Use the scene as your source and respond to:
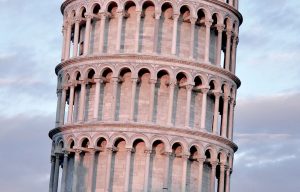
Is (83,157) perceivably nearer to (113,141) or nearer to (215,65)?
(113,141)

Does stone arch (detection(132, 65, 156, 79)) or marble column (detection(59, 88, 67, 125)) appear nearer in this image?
stone arch (detection(132, 65, 156, 79))

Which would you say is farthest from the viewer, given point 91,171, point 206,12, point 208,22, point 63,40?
point 63,40

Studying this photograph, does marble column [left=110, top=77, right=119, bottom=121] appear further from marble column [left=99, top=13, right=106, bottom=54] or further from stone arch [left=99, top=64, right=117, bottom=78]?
marble column [left=99, top=13, right=106, bottom=54]

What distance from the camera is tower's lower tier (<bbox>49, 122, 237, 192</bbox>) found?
195 ft

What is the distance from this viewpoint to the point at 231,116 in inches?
2447

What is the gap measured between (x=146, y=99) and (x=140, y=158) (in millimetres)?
2805

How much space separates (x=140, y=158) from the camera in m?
59.8

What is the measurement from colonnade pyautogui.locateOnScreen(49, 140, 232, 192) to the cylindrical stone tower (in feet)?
0.15

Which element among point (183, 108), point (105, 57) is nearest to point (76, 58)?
point (105, 57)

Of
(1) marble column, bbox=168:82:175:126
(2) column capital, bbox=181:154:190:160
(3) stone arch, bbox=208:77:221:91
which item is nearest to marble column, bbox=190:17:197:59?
(3) stone arch, bbox=208:77:221:91


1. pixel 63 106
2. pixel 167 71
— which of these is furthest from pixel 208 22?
pixel 63 106

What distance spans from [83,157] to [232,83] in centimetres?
807

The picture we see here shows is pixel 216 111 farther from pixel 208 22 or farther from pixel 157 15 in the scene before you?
pixel 157 15

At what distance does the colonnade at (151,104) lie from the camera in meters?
60.0
